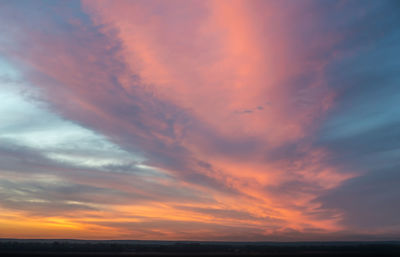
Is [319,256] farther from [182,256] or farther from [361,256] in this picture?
[182,256]

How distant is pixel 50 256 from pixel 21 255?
17.2 feet

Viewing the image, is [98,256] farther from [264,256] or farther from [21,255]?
[264,256]

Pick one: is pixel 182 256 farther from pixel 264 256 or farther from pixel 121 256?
pixel 264 256

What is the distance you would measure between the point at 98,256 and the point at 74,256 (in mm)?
3748

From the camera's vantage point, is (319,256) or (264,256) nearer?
(264,256)

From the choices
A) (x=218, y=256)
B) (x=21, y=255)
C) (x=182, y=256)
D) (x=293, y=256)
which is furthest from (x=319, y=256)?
(x=21, y=255)

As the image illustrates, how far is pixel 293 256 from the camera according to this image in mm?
53594

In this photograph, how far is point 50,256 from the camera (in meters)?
52.9

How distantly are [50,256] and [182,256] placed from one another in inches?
826

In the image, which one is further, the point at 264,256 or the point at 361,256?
the point at 361,256

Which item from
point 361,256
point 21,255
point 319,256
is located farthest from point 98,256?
point 361,256

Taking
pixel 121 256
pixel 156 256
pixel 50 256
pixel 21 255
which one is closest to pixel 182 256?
pixel 156 256

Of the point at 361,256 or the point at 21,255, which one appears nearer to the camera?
the point at 21,255

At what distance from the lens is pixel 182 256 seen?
5303 centimetres
